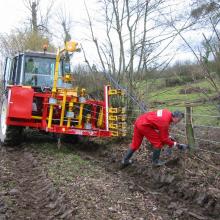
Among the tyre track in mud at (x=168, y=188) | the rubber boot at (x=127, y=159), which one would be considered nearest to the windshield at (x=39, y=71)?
the tyre track in mud at (x=168, y=188)

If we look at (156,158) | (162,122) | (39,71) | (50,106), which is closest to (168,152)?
(156,158)

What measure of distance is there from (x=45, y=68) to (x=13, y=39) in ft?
67.5

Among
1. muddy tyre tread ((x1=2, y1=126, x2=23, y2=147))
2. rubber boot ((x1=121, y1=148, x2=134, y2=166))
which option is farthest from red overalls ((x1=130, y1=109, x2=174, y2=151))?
muddy tyre tread ((x1=2, y1=126, x2=23, y2=147))

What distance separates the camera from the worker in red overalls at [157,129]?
8.25m

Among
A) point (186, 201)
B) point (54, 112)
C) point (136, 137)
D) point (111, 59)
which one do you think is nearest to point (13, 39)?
point (111, 59)

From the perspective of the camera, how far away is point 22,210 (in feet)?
19.2

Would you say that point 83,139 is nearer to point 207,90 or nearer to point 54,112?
point 54,112

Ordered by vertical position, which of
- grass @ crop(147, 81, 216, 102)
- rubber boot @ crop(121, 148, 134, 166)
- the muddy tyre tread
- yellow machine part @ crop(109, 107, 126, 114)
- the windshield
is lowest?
rubber boot @ crop(121, 148, 134, 166)

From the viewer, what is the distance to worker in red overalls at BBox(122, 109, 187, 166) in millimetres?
8250

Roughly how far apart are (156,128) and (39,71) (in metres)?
4.57

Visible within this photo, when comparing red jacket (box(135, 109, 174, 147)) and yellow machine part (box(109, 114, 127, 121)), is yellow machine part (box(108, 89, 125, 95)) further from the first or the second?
red jacket (box(135, 109, 174, 147))

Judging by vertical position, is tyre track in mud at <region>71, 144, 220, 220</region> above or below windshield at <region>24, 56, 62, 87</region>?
below

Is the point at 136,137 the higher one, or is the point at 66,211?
the point at 136,137

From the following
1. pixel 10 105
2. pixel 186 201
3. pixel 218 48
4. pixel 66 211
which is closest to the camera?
pixel 66 211
